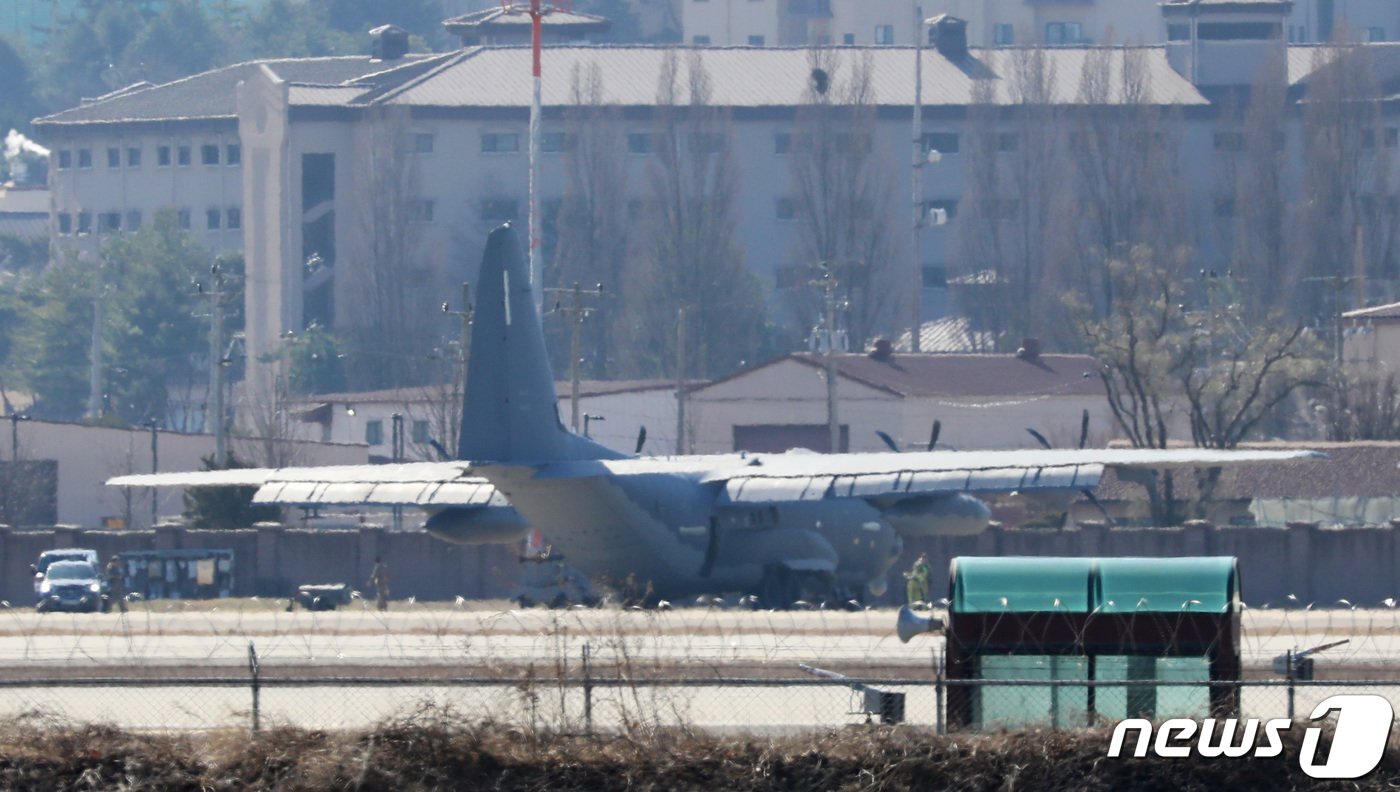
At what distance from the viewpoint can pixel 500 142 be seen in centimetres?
12019

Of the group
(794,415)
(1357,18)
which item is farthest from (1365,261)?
(1357,18)

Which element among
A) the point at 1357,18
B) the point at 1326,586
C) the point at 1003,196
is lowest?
the point at 1326,586

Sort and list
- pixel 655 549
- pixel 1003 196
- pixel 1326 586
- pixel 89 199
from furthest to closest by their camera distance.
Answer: pixel 89 199 < pixel 1003 196 < pixel 1326 586 < pixel 655 549

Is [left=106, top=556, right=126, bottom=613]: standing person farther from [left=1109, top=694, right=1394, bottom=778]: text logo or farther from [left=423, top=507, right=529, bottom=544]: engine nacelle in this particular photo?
[left=1109, top=694, right=1394, bottom=778]: text logo

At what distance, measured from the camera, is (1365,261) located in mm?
109312

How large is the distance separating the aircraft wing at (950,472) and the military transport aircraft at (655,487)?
4cm

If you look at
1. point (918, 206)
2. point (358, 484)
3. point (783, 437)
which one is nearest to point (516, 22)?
point (918, 206)

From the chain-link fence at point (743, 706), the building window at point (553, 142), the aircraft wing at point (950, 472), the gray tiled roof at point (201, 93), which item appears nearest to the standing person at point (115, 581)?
the aircraft wing at point (950, 472)

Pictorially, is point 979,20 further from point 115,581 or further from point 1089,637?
point 1089,637

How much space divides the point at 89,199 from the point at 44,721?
417 feet

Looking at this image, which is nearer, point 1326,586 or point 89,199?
point 1326,586

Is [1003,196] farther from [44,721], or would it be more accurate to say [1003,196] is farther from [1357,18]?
[44,721]

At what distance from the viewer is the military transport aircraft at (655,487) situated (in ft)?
115

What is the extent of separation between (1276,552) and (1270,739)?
36.9m
